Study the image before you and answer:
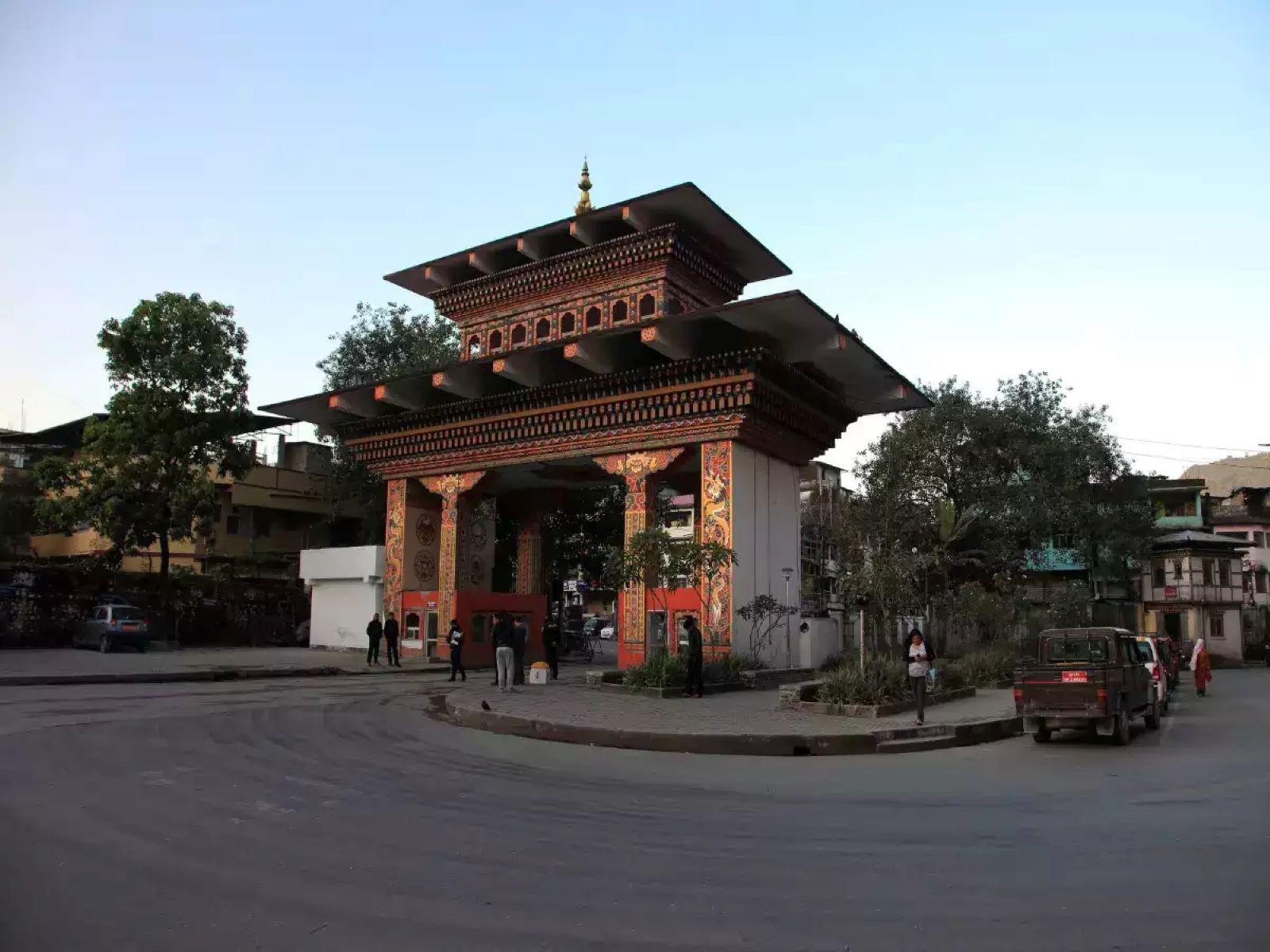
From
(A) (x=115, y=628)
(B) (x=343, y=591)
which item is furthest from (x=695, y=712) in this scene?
(B) (x=343, y=591)

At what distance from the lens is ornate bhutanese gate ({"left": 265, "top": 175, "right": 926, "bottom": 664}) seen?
2233 centimetres

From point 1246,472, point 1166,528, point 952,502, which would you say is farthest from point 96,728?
point 1246,472

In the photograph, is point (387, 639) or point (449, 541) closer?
point (387, 639)

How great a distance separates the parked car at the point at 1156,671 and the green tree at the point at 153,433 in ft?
97.8

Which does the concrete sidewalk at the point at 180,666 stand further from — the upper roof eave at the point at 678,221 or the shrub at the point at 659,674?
the upper roof eave at the point at 678,221

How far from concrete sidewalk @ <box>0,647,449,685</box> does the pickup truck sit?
56.2 feet

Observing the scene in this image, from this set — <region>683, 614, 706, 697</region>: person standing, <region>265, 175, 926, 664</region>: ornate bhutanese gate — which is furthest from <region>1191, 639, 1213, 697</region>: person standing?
<region>683, 614, 706, 697</region>: person standing

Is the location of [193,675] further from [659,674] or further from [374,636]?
[659,674]

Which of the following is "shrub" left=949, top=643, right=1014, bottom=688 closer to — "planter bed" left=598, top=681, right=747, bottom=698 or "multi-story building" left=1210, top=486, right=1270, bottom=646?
"planter bed" left=598, top=681, right=747, bottom=698

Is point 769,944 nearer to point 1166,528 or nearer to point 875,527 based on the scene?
point 875,527

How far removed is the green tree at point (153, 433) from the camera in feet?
107

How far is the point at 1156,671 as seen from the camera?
16.9 metres

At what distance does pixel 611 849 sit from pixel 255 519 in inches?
1794

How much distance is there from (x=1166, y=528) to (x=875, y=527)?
2358cm
